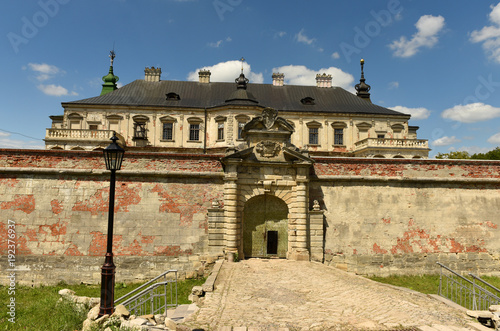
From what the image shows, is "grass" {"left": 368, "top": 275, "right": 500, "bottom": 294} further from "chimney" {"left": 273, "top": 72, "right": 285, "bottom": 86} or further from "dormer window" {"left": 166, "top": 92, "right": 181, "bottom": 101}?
"chimney" {"left": 273, "top": 72, "right": 285, "bottom": 86}

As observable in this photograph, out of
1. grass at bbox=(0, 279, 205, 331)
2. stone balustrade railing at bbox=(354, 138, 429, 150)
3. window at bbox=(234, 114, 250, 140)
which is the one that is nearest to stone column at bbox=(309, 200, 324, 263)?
grass at bbox=(0, 279, 205, 331)

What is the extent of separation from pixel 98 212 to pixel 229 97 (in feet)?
67.5

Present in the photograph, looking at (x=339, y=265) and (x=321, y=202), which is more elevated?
(x=321, y=202)

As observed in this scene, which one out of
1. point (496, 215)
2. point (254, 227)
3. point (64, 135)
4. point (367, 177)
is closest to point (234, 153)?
point (254, 227)

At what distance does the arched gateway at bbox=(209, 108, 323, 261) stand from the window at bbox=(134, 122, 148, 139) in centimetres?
1945

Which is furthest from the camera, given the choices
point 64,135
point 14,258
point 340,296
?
point 64,135

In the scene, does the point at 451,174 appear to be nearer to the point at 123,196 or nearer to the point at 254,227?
the point at 254,227

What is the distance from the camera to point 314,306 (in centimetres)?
881

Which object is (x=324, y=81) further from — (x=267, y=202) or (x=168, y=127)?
(x=267, y=202)

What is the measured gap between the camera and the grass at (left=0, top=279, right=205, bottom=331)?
827 cm

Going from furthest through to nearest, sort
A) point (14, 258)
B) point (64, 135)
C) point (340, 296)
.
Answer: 1. point (64, 135)
2. point (14, 258)
3. point (340, 296)

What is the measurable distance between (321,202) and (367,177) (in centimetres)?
245

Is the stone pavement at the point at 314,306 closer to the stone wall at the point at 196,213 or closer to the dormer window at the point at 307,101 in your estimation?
the stone wall at the point at 196,213

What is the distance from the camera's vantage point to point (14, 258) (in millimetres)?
14039
